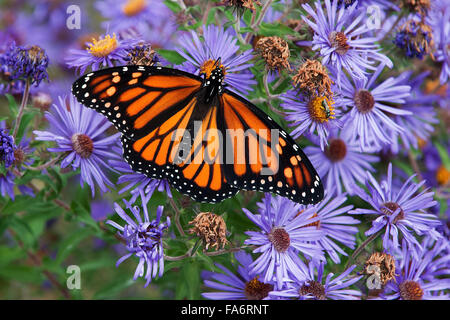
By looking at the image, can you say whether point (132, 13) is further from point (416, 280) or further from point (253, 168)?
point (416, 280)

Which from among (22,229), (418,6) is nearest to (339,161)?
(418,6)

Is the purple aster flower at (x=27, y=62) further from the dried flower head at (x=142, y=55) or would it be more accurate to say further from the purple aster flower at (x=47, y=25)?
the purple aster flower at (x=47, y=25)

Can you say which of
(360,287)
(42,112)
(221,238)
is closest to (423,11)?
(360,287)

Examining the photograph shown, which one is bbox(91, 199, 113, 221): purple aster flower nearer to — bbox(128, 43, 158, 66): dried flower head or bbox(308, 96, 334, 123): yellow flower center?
bbox(128, 43, 158, 66): dried flower head

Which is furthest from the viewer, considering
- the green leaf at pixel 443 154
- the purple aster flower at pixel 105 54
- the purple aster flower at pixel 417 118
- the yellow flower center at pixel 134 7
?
the yellow flower center at pixel 134 7

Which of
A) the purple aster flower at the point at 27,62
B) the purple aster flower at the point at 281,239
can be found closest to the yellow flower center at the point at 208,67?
the purple aster flower at the point at 281,239

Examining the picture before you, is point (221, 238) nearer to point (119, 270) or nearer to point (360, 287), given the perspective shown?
point (360, 287)
